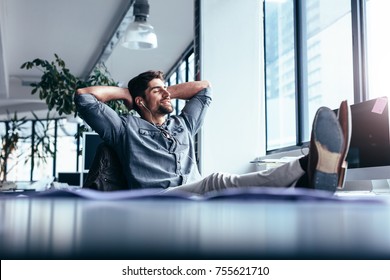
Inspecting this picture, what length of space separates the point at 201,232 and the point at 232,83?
346 centimetres

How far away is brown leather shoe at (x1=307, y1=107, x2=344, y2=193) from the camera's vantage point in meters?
1.21

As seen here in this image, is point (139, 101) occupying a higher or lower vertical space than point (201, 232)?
higher

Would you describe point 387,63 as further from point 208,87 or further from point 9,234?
point 9,234

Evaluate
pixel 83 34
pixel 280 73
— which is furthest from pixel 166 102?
pixel 83 34

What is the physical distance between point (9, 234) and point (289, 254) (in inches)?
13.4

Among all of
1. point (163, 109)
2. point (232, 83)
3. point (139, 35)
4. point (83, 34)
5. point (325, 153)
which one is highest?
point (83, 34)

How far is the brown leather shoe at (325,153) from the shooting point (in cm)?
121

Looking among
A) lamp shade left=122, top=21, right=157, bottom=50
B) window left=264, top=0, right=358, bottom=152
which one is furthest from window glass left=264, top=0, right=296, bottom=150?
lamp shade left=122, top=21, right=157, bottom=50

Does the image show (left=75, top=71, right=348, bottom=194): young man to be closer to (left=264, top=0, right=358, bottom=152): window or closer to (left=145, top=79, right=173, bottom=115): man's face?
(left=145, top=79, right=173, bottom=115): man's face

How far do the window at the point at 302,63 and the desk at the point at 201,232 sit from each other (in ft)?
8.68

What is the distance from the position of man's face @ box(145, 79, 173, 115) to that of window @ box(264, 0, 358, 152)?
4.22ft

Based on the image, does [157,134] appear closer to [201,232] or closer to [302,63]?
[201,232]

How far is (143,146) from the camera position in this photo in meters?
2.21

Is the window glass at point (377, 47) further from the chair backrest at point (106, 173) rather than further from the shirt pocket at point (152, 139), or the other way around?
the chair backrest at point (106, 173)
